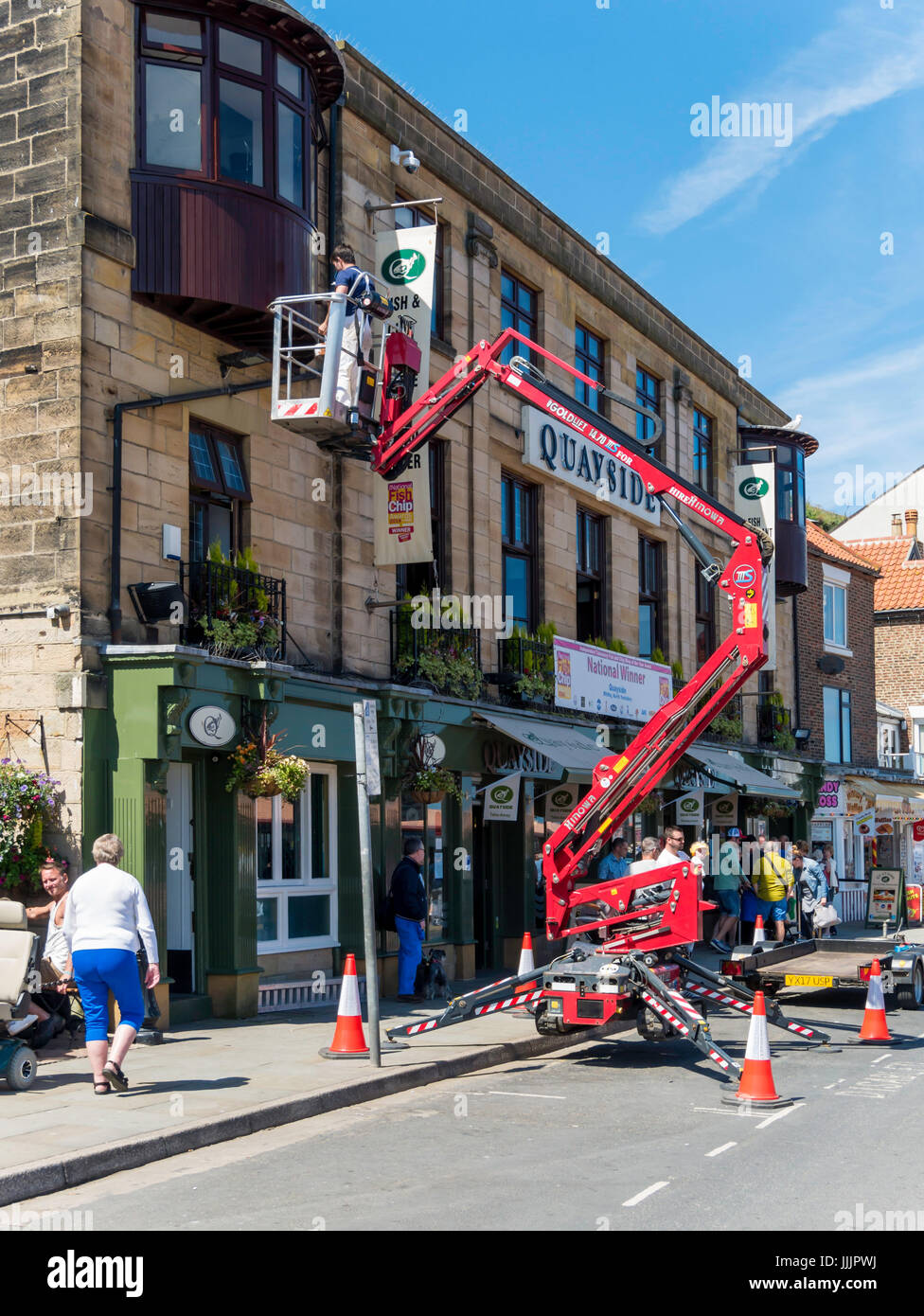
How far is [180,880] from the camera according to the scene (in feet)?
44.8

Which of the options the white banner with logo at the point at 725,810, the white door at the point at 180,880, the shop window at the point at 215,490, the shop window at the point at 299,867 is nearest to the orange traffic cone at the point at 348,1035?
the white door at the point at 180,880

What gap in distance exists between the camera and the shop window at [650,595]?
25.0 m

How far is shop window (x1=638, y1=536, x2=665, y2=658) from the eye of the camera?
25.0m

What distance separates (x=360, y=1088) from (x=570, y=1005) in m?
2.53

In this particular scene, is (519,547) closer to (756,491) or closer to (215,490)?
(215,490)

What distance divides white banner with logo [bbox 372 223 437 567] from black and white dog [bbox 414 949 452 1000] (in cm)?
457

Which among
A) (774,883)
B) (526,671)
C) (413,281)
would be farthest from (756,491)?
(413,281)

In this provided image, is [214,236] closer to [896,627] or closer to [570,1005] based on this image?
[570,1005]

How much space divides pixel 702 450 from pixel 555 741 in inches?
479

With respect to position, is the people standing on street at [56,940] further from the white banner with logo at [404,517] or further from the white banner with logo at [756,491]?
the white banner with logo at [756,491]

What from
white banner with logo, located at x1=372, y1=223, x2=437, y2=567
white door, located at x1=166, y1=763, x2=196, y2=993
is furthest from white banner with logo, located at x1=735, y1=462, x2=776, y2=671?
white door, located at x1=166, y1=763, x2=196, y2=993

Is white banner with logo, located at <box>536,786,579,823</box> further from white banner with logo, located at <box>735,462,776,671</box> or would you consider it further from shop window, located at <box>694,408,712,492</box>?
white banner with logo, located at <box>735,462,776,671</box>

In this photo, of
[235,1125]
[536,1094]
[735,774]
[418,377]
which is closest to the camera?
[235,1125]

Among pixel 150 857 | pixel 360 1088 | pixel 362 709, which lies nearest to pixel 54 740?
pixel 150 857
